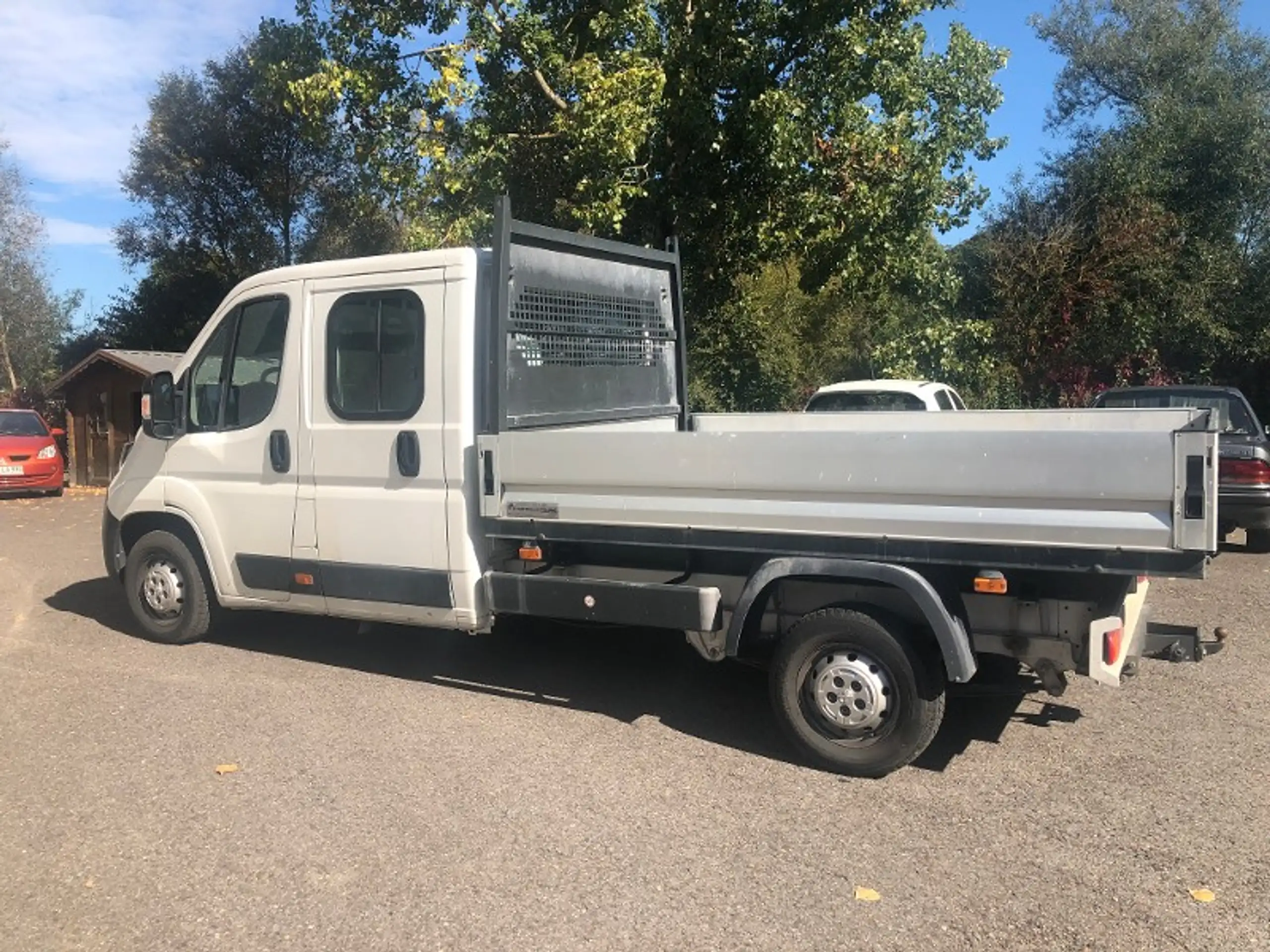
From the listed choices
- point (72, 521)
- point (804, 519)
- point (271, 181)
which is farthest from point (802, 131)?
point (271, 181)

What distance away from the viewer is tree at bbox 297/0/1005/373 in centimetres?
1179

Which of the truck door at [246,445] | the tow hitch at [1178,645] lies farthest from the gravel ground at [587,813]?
the truck door at [246,445]

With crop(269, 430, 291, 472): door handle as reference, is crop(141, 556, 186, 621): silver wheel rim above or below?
below

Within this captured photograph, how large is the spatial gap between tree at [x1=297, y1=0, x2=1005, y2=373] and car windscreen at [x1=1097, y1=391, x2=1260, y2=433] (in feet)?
10.7

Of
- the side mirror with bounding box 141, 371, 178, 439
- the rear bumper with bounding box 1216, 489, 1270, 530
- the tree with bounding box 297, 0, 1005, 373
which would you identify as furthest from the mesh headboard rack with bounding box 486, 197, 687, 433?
the rear bumper with bounding box 1216, 489, 1270, 530

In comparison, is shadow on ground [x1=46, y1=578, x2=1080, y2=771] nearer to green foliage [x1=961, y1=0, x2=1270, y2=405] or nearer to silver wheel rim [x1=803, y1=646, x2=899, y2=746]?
silver wheel rim [x1=803, y1=646, x2=899, y2=746]

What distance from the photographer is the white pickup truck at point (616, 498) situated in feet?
14.2

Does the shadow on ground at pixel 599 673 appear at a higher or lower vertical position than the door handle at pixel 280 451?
lower

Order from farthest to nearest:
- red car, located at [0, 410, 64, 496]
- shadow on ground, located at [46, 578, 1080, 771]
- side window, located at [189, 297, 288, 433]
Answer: red car, located at [0, 410, 64, 496], side window, located at [189, 297, 288, 433], shadow on ground, located at [46, 578, 1080, 771]

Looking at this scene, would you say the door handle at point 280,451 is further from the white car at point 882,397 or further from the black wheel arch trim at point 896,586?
the white car at point 882,397

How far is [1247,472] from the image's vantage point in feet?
32.7

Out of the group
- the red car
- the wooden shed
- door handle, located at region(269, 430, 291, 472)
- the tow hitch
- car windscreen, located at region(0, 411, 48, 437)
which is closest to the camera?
the tow hitch

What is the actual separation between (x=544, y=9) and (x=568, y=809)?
10.7 meters

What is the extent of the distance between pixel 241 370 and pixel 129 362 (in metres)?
15.3
